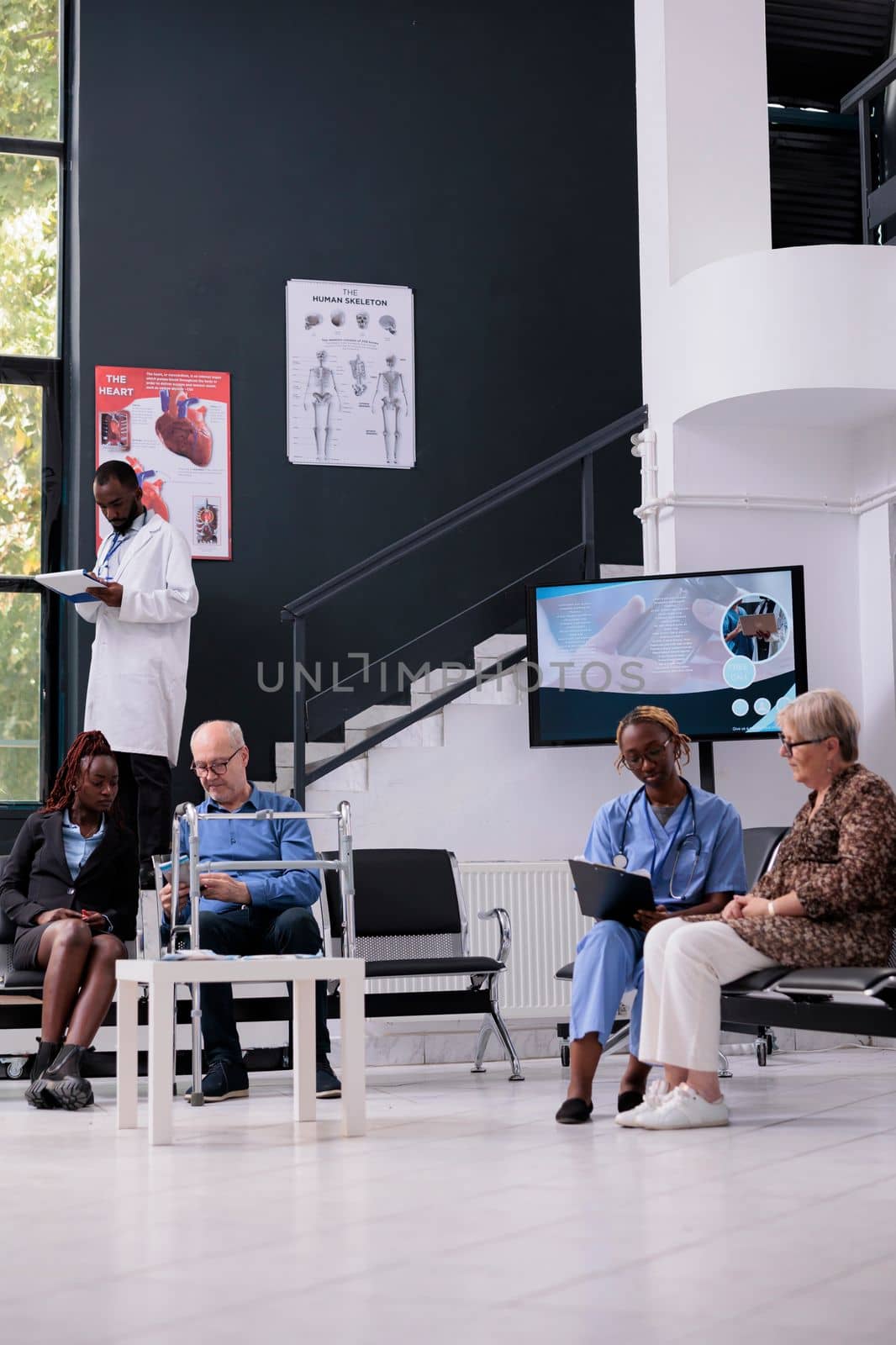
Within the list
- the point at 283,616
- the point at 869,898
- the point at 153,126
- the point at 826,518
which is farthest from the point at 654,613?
the point at 153,126

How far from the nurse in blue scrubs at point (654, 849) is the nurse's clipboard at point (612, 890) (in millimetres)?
30

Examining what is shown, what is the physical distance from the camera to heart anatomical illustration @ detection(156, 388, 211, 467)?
284 inches

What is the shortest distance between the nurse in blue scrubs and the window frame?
3498mm

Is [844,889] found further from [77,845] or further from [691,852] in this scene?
[77,845]

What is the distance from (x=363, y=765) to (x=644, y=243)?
255 centimetres

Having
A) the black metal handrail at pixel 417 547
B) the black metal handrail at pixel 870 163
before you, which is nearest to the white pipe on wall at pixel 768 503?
the black metal handrail at pixel 417 547

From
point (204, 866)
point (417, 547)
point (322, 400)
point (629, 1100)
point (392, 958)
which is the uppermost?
point (322, 400)

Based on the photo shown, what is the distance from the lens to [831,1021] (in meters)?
3.46

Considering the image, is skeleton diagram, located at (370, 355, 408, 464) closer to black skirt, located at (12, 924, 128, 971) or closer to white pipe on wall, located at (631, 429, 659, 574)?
white pipe on wall, located at (631, 429, 659, 574)

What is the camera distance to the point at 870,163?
700 centimetres

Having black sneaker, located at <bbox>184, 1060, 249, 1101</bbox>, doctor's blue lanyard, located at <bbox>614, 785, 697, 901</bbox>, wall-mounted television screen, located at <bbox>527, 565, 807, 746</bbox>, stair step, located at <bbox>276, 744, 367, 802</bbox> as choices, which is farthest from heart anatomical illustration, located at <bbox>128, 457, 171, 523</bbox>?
doctor's blue lanyard, located at <bbox>614, 785, 697, 901</bbox>

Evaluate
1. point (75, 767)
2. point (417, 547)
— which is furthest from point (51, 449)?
point (75, 767)

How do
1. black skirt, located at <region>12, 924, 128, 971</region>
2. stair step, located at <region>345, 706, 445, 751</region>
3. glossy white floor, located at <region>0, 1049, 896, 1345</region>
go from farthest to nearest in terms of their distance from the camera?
stair step, located at <region>345, 706, 445, 751</region>
black skirt, located at <region>12, 924, 128, 971</region>
glossy white floor, located at <region>0, 1049, 896, 1345</region>

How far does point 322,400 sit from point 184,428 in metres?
0.66
